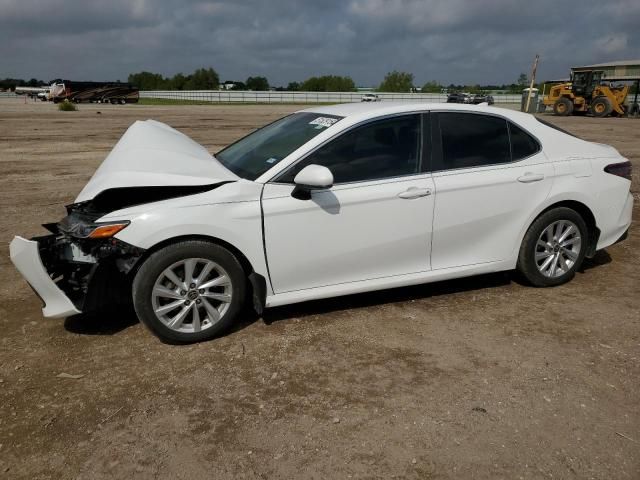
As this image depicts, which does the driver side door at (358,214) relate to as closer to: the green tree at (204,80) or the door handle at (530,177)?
the door handle at (530,177)

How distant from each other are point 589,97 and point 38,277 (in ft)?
112

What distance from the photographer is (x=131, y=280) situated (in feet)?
12.1

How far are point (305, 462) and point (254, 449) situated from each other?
0.28 m

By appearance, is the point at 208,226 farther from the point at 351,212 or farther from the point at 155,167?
the point at 351,212

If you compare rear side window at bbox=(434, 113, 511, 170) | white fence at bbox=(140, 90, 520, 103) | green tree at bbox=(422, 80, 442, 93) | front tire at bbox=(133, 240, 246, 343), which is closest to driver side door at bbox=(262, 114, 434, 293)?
rear side window at bbox=(434, 113, 511, 170)

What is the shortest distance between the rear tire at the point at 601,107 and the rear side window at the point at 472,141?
101 feet

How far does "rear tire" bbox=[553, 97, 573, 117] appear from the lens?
31.3 meters

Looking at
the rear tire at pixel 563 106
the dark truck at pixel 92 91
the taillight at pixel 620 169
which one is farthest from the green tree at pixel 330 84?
the taillight at pixel 620 169

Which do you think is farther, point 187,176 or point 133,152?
point 133,152

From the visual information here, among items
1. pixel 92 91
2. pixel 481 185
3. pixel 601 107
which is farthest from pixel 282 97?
pixel 481 185

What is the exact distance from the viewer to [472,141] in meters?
4.30

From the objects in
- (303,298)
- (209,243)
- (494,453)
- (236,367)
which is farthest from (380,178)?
(494,453)

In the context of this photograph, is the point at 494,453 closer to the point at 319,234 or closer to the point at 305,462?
the point at 305,462

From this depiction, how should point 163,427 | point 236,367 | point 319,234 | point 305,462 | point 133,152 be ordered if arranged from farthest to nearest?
point 133,152
point 319,234
point 236,367
point 163,427
point 305,462
